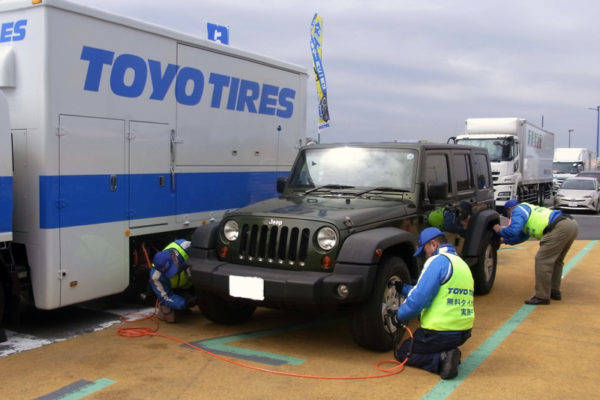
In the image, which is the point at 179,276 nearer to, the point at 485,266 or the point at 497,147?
the point at 485,266

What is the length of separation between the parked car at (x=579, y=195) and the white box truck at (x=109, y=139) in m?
16.8

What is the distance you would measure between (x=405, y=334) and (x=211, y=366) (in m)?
2.09

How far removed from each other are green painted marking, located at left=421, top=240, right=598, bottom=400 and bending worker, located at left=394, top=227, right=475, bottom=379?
0.39ft

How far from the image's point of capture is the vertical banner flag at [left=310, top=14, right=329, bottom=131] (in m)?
17.2

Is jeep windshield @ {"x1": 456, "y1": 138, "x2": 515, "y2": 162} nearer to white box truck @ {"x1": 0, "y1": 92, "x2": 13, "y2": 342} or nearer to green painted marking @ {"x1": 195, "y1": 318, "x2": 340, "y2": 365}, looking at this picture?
green painted marking @ {"x1": 195, "y1": 318, "x2": 340, "y2": 365}

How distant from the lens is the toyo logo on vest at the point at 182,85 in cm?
597

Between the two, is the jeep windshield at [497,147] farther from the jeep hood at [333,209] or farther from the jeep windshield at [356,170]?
the jeep hood at [333,209]

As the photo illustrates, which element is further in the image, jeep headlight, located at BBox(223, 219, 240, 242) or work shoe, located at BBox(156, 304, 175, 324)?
work shoe, located at BBox(156, 304, 175, 324)

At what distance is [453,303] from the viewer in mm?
4777

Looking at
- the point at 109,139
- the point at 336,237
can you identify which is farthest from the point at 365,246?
the point at 109,139

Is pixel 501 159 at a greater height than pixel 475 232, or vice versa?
pixel 501 159

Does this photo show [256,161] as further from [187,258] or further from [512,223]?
[512,223]

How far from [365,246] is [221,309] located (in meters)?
1.80

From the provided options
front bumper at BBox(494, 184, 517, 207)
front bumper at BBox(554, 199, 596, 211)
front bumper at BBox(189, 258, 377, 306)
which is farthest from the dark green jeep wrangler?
front bumper at BBox(554, 199, 596, 211)
